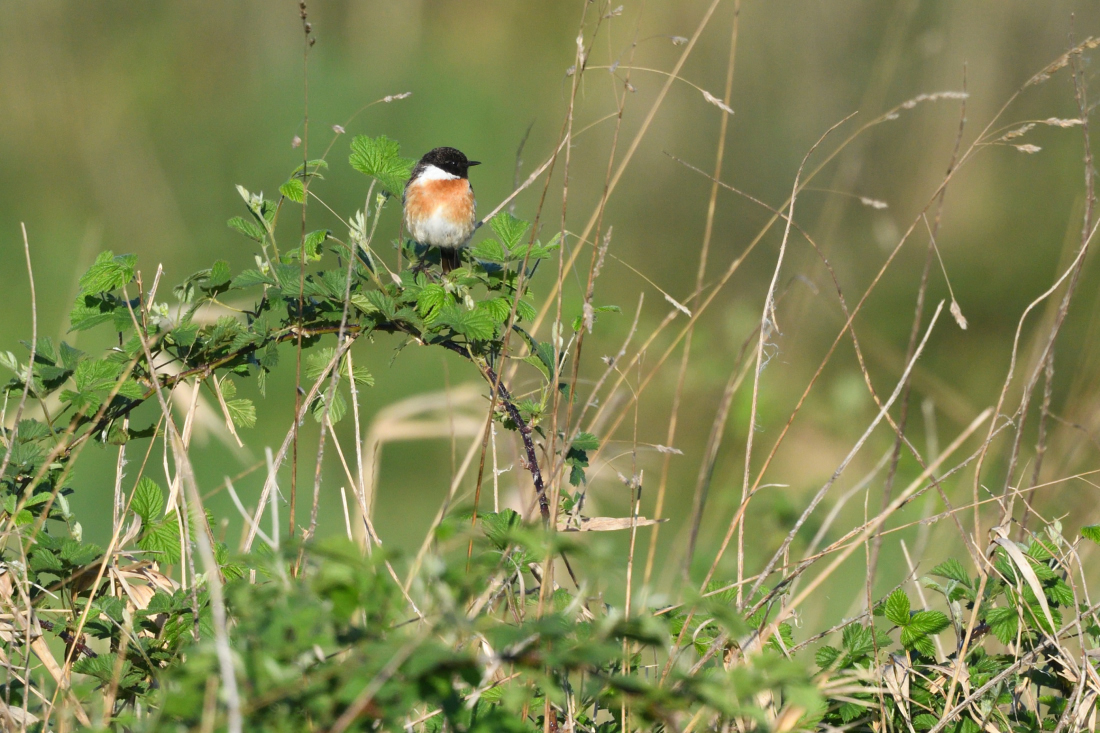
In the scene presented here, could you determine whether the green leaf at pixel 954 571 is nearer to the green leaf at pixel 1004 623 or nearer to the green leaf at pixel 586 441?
the green leaf at pixel 1004 623

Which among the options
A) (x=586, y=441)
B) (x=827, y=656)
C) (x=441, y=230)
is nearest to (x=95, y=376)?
(x=586, y=441)

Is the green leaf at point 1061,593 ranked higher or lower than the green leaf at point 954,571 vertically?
lower

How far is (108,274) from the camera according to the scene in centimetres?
177

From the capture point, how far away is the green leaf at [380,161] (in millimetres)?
1938

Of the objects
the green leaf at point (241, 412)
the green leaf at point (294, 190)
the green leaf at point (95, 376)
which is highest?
the green leaf at point (294, 190)

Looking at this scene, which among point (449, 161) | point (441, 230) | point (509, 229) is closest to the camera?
point (509, 229)

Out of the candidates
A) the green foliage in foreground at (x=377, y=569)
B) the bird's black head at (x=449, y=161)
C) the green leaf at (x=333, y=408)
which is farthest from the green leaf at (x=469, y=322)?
the bird's black head at (x=449, y=161)

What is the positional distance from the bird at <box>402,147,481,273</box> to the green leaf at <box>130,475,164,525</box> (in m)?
1.62

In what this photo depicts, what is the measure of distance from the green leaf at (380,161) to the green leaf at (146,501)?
0.70 meters

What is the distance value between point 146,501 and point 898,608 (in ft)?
4.39

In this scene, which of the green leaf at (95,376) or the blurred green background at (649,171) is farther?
the blurred green background at (649,171)

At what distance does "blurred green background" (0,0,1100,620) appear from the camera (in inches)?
186

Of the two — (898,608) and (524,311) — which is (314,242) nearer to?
(524,311)

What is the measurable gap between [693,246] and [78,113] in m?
4.43
